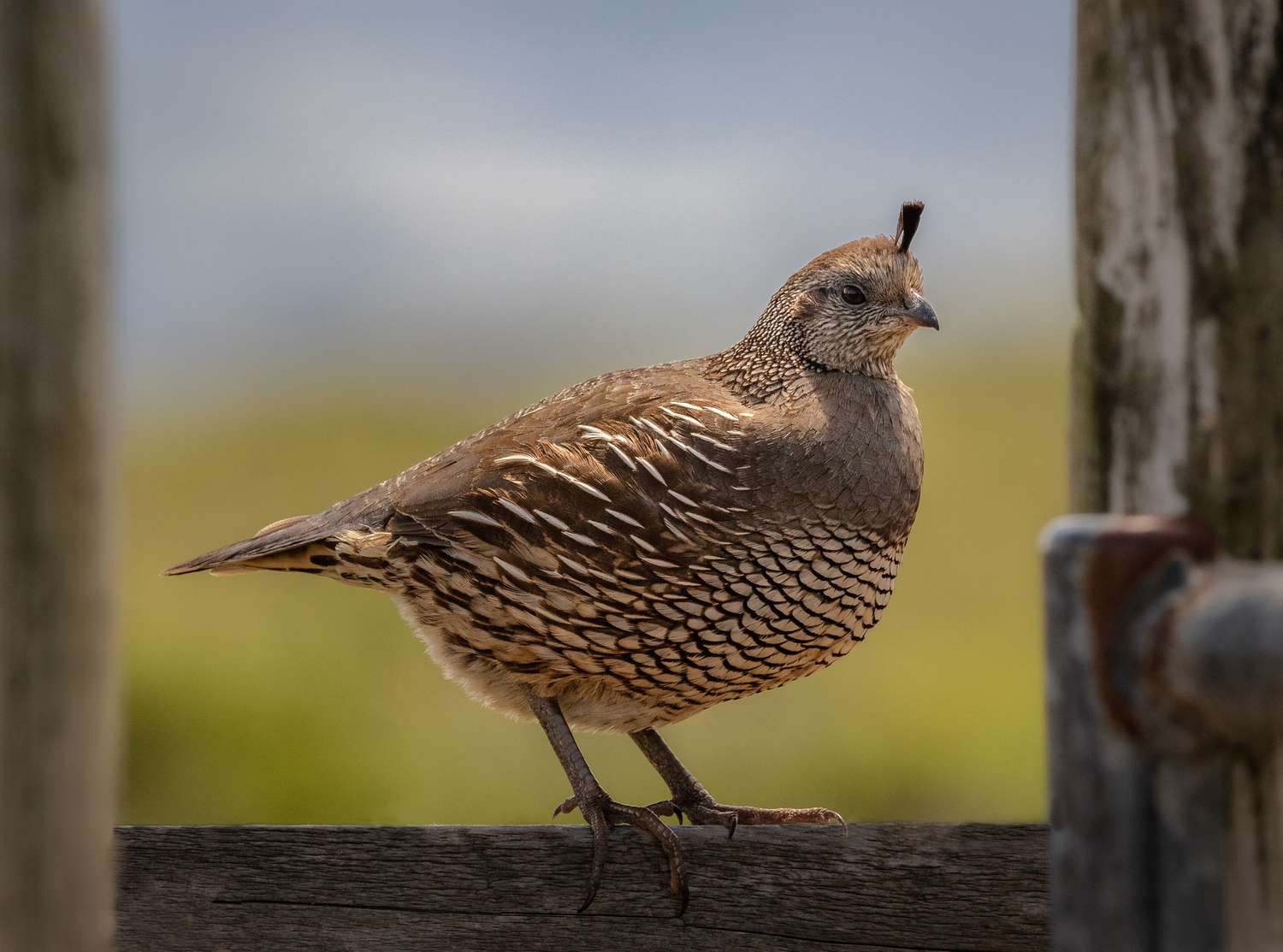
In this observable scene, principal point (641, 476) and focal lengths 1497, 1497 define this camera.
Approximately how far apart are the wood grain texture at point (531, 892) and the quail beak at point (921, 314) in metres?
1.58

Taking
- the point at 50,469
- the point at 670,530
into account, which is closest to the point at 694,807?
the point at 670,530

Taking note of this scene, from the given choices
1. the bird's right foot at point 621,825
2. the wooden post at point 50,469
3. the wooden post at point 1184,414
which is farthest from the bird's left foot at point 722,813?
the wooden post at point 50,469

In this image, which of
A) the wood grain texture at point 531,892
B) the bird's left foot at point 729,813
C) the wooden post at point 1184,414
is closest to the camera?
the wooden post at point 1184,414

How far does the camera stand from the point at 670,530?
3.50 meters

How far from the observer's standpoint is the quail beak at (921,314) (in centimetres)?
388

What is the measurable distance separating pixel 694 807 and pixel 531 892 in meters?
1.20

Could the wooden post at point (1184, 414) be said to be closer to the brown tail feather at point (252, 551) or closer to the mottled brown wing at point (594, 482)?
the mottled brown wing at point (594, 482)

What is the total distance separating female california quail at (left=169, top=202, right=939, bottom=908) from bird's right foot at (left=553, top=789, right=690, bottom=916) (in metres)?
0.02

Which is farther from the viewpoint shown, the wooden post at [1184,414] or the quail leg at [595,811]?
the quail leg at [595,811]

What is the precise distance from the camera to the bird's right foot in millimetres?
2838

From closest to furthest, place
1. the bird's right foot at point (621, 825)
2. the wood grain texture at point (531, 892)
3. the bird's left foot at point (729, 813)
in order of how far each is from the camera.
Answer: the wood grain texture at point (531, 892), the bird's right foot at point (621, 825), the bird's left foot at point (729, 813)

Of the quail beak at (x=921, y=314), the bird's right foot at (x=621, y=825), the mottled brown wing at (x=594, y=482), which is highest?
the quail beak at (x=921, y=314)

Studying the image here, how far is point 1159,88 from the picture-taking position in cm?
157

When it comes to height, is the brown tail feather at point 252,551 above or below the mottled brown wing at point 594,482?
below
